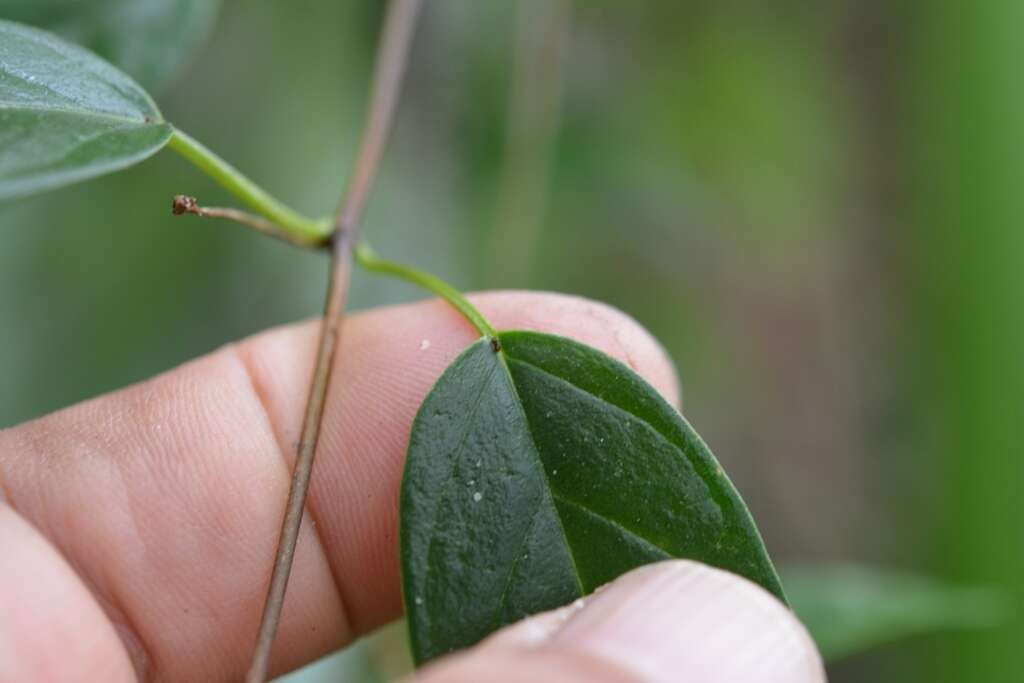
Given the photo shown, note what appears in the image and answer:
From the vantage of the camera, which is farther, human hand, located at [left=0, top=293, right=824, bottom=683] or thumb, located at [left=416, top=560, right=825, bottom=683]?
human hand, located at [left=0, top=293, right=824, bottom=683]

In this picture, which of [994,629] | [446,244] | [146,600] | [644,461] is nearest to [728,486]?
[644,461]

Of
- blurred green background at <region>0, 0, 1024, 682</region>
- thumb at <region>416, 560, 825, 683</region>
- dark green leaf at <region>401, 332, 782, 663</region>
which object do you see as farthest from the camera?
blurred green background at <region>0, 0, 1024, 682</region>

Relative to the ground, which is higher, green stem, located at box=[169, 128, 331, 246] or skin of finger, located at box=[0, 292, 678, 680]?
green stem, located at box=[169, 128, 331, 246]

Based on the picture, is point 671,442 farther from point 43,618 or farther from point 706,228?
point 706,228

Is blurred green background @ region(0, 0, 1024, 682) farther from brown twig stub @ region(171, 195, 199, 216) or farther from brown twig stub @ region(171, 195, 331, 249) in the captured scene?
brown twig stub @ region(171, 195, 199, 216)

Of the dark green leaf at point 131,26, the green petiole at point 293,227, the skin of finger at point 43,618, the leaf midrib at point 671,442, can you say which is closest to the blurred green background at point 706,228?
the dark green leaf at point 131,26

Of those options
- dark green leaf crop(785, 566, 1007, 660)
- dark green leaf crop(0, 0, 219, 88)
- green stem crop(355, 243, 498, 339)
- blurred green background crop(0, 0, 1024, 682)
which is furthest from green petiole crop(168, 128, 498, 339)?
dark green leaf crop(785, 566, 1007, 660)

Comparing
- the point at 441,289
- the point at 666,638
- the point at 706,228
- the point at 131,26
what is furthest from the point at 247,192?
the point at 706,228
